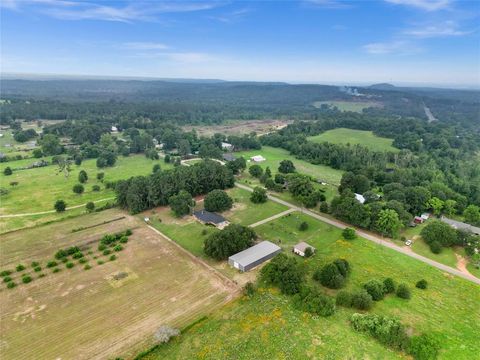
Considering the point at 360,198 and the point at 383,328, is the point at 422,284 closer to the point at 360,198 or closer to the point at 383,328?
the point at 383,328

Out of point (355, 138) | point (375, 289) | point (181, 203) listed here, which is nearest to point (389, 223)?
point (375, 289)

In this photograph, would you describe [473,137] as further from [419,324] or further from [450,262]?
[419,324]

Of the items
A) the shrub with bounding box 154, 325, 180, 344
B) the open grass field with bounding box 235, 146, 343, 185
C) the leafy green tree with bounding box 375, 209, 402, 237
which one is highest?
the leafy green tree with bounding box 375, 209, 402, 237

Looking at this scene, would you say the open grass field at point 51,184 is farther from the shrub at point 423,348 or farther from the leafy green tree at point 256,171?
the shrub at point 423,348

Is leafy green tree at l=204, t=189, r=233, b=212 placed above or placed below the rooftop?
above

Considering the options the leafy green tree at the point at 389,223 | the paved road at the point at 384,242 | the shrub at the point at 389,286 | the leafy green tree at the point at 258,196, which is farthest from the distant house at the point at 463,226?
the leafy green tree at the point at 258,196

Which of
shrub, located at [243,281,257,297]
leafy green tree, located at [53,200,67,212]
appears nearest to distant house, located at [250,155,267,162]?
leafy green tree, located at [53,200,67,212]

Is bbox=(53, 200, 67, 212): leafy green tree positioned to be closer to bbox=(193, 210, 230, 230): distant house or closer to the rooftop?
bbox=(193, 210, 230, 230): distant house
